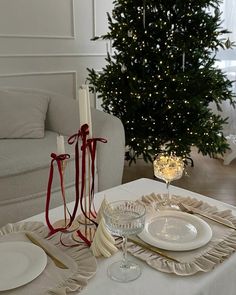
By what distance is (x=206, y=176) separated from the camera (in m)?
2.78

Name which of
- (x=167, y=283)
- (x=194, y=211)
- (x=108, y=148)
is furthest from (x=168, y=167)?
(x=108, y=148)

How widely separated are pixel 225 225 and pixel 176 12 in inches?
68.7

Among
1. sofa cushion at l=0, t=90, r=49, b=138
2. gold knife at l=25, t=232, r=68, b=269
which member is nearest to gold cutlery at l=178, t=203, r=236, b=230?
gold knife at l=25, t=232, r=68, b=269

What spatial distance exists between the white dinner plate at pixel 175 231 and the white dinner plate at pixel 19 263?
30 cm

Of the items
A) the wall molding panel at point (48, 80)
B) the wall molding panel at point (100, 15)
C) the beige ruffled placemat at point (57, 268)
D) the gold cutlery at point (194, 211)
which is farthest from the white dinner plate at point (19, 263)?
the wall molding panel at point (100, 15)

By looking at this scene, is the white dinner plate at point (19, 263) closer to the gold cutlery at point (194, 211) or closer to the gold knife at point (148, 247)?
the gold knife at point (148, 247)

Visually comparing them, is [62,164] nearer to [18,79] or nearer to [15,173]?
[15,173]

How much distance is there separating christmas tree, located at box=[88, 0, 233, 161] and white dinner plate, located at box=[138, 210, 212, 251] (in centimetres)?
139

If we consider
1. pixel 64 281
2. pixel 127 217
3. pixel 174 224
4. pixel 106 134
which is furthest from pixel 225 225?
pixel 106 134

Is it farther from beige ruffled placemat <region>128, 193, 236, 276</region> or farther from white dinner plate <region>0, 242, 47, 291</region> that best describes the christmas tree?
white dinner plate <region>0, 242, 47, 291</region>

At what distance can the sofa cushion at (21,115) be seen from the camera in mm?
2086

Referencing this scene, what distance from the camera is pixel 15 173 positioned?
1682 mm

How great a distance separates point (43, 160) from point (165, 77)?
1.09 metres

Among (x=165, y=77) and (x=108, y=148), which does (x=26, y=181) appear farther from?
(x=165, y=77)
